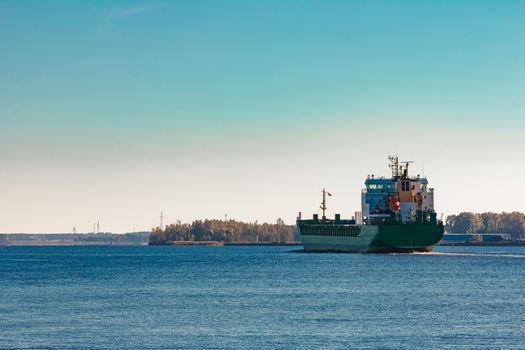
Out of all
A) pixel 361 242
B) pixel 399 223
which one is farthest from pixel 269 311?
pixel 361 242

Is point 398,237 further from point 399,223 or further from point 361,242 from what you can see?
point 361,242

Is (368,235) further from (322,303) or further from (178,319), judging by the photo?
(178,319)

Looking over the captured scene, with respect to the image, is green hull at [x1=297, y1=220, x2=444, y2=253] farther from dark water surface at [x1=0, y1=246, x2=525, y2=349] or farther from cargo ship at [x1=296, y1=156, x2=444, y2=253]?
dark water surface at [x1=0, y1=246, x2=525, y2=349]

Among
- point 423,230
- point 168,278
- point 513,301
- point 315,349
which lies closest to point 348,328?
point 315,349

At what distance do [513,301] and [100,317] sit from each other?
32.7 m

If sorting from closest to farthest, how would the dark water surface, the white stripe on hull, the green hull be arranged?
the dark water surface
the green hull
the white stripe on hull

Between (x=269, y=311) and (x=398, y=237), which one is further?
(x=398, y=237)

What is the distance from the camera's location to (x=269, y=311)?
7550 centimetres

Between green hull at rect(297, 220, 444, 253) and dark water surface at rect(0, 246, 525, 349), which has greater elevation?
green hull at rect(297, 220, 444, 253)

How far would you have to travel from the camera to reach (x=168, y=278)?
397ft

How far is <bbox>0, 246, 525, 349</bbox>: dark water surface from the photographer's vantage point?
59.5 metres

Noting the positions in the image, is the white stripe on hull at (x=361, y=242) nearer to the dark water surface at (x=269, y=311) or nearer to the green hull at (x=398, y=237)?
the green hull at (x=398, y=237)

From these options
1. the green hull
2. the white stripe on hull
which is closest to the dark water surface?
the green hull

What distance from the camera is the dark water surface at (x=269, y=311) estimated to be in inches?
2341
